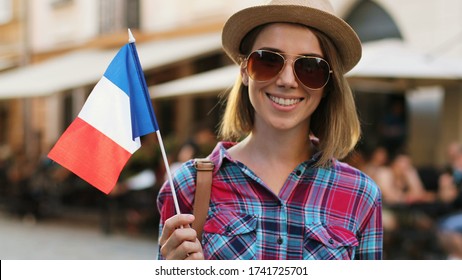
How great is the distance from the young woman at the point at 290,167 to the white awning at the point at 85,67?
8.41 m

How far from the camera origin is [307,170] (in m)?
1.96

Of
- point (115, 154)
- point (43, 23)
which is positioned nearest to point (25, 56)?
point (43, 23)

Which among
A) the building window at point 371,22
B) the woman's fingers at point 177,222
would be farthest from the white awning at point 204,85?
the woman's fingers at point 177,222

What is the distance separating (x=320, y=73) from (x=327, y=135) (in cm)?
23

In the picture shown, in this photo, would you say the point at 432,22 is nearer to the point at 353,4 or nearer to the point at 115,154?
the point at 353,4

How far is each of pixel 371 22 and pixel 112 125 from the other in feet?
32.3

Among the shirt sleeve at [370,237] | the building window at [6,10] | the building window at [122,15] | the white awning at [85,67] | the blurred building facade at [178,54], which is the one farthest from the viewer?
the building window at [6,10]

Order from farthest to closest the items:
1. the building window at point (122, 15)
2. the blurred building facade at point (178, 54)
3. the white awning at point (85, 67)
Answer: the building window at point (122, 15), the white awning at point (85, 67), the blurred building facade at point (178, 54)

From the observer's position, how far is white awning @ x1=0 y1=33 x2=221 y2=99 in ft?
35.0

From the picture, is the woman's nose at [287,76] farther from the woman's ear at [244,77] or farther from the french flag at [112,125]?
the french flag at [112,125]

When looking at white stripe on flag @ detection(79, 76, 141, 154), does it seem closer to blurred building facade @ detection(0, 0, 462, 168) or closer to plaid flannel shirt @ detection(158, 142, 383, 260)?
plaid flannel shirt @ detection(158, 142, 383, 260)

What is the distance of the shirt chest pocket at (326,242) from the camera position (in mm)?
1845

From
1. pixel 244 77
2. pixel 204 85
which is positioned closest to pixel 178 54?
pixel 204 85

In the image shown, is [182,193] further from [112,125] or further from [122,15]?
[122,15]
